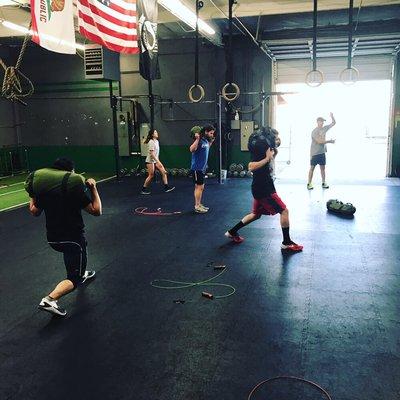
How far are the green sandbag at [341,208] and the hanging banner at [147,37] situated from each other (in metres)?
3.69

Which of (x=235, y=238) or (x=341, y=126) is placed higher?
(x=341, y=126)

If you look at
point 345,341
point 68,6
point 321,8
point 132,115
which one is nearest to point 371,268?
point 345,341

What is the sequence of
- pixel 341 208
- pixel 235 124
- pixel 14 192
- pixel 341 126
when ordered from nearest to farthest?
pixel 341 208
pixel 14 192
pixel 235 124
pixel 341 126

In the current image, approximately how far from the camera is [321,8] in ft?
27.4

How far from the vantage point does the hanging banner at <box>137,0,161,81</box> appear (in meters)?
5.34

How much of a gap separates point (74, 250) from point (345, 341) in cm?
234

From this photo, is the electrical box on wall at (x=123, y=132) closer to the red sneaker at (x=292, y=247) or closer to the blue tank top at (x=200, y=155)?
the blue tank top at (x=200, y=155)

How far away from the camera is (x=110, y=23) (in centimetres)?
557

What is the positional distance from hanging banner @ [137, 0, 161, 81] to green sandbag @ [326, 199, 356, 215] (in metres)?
3.69

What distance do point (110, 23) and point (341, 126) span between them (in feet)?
66.0

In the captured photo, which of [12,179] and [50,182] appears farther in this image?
[12,179]

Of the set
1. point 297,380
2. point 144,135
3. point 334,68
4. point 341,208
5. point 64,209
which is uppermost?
point 334,68

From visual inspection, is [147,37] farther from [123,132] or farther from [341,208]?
[123,132]

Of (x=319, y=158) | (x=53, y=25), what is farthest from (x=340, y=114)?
(x=53, y=25)
